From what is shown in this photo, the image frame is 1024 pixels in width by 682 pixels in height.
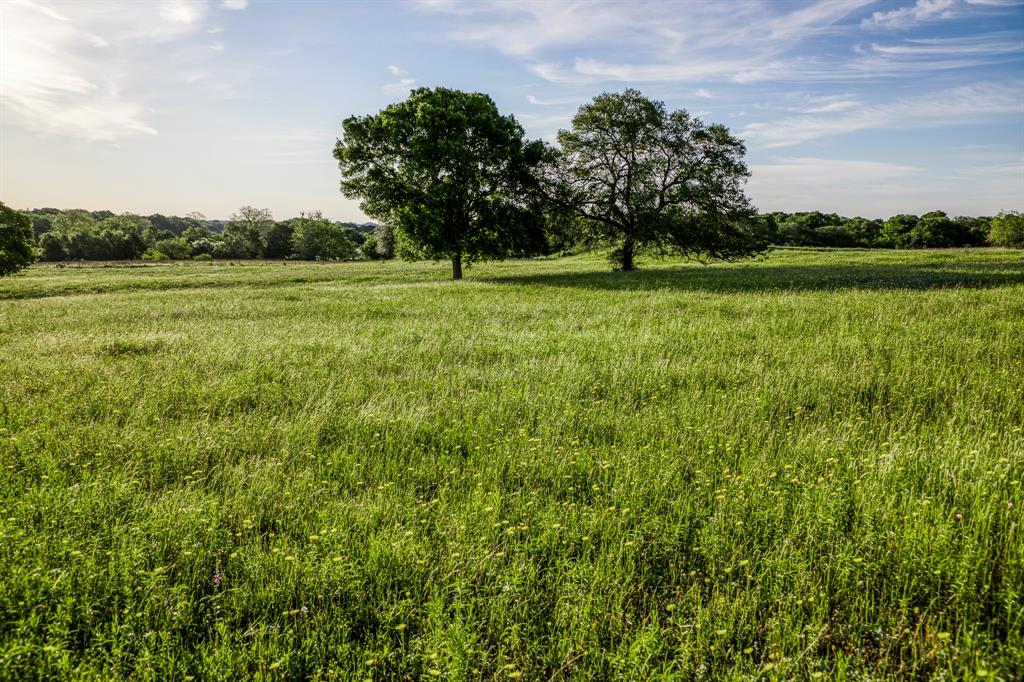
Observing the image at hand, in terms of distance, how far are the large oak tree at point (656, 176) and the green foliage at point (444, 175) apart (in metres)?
3.53

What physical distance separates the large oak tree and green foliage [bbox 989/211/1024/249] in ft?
207

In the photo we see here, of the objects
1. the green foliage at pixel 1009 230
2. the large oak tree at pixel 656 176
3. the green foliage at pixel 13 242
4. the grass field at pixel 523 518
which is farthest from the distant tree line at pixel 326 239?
the grass field at pixel 523 518

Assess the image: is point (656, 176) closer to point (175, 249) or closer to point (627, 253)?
point (627, 253)

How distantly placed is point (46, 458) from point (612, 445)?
6.11 m

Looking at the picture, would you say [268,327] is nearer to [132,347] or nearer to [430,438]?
[132,347]

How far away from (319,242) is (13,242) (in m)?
69.9

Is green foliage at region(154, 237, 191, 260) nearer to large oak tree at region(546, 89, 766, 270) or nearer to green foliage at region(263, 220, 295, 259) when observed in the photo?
green foliage at region(263, 220, 295, 259)

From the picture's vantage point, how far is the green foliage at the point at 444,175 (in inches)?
1198

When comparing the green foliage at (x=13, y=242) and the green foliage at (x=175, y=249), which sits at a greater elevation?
the green foliage at (x=175, y=249)

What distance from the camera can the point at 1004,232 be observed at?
70250 millimetres

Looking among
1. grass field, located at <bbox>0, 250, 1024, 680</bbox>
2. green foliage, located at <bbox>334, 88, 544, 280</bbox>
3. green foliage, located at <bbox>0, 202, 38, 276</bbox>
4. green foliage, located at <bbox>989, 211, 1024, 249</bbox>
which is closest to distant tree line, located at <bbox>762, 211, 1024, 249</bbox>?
green foliage, located at <bbox>989, 211, 1024, 249</bbox>

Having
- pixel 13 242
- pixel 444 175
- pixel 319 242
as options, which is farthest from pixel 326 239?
pixel 444 175

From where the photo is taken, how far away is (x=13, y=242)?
116ft

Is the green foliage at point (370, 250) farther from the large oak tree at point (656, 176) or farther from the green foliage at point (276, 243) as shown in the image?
the large oak tree at point (656, 176)
